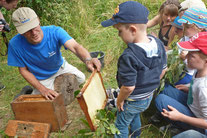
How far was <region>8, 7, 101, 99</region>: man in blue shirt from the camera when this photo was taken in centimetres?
256

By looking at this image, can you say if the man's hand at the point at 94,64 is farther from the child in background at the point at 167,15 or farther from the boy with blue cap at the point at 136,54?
the child in background at the point at 167,15

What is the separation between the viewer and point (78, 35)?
17.5 ft

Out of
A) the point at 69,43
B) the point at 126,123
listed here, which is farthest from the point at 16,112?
the point at 126,123

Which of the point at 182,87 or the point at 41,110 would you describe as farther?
the point at 41,110

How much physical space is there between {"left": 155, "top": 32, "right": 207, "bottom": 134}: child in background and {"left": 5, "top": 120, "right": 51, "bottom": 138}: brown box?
4.96 feet

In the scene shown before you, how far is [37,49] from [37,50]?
2 centimetres

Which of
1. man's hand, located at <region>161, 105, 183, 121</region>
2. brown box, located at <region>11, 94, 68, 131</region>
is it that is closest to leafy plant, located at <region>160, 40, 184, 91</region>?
man's hand, located at <region>161, 105, 183, 121</region>

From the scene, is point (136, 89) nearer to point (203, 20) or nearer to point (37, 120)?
point (203, 20)

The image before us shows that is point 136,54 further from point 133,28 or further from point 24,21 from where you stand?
point 24,21

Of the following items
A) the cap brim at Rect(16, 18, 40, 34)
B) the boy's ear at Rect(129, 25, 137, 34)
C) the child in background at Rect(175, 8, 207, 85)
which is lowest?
the child in background at Rect(175, 8, 207, 85)

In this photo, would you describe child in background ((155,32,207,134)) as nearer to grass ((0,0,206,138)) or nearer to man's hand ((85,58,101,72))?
grass ((0,0,206,138))

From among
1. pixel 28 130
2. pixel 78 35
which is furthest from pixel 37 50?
pixel 78 35

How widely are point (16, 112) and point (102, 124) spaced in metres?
1.34

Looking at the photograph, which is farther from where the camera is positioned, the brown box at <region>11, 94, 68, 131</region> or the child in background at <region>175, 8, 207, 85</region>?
the brown box at <region>11, 94, 68, 131</region>
